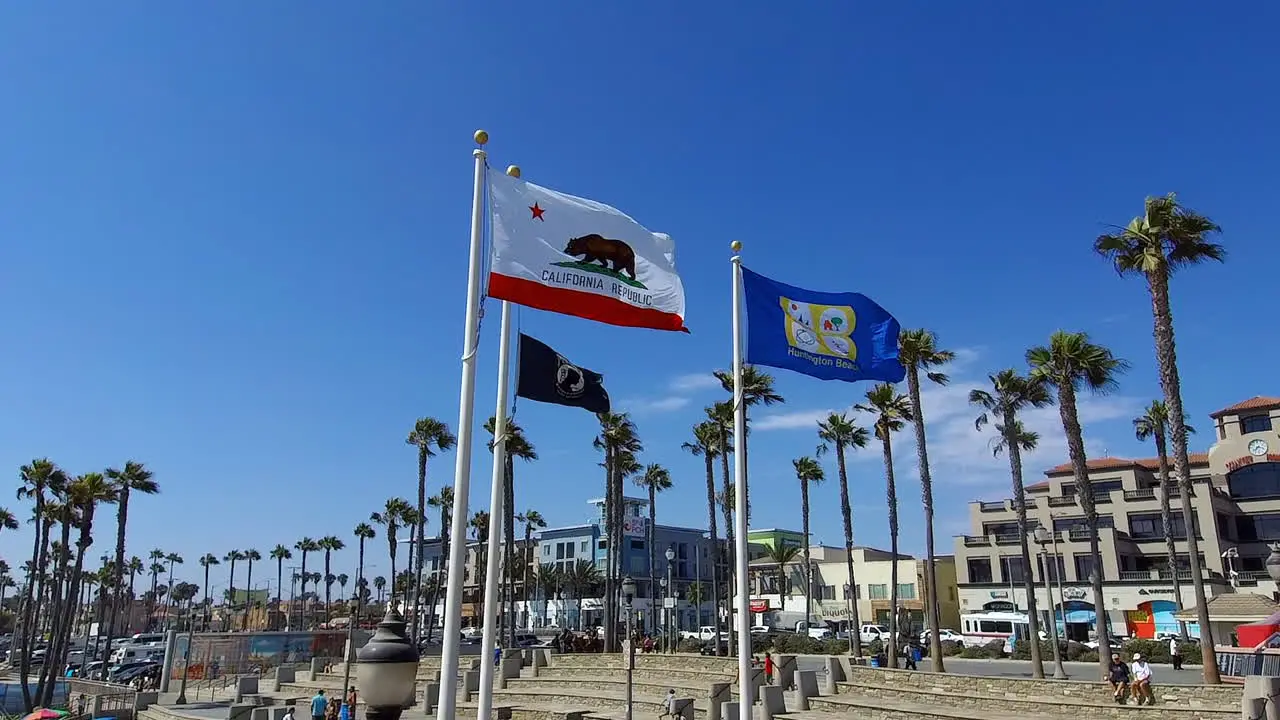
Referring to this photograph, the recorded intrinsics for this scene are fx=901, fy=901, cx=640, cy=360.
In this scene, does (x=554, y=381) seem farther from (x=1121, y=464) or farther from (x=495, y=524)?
(x=1121, y=464)

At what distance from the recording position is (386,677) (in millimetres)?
8125

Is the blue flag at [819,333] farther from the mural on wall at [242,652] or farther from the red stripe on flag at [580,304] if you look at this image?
the mural on wall at [242,652]

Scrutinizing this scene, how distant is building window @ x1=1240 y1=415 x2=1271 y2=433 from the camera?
73.9 meters

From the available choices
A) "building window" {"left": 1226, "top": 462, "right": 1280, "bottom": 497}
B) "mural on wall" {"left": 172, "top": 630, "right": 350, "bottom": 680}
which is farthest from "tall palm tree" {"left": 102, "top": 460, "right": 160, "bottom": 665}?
"building window" {"left": 1226, "top": 462, "right": 1280, "bottom": 497}

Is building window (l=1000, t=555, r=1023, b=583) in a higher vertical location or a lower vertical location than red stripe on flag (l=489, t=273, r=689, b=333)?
lower

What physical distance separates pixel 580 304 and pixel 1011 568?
6597cm

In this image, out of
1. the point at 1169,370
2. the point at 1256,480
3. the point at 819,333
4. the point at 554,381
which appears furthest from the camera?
the point at 1256,480

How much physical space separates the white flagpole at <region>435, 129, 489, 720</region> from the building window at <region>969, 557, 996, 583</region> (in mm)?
67232

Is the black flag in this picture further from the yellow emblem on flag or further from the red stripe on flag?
the yellow emblem on flag

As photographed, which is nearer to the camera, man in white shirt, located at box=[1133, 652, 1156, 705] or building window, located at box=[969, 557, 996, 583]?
man in white shirt, located at box=[1133, 652, 1156, 705]

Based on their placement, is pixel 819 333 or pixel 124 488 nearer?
pixel 819 333

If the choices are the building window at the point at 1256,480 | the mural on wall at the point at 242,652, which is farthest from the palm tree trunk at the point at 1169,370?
the building window at the point at 1256,480

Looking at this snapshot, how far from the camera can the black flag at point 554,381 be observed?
1296 cm

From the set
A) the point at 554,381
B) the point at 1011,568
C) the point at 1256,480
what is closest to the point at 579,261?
the point at 554,381
